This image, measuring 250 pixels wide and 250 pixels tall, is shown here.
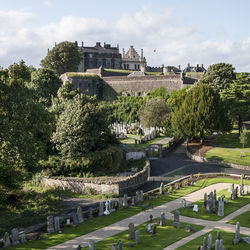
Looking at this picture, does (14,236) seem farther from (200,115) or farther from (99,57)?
(99,57)

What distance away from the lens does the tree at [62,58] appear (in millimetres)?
83188

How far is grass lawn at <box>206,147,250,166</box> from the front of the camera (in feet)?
133

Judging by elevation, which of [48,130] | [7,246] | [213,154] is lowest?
[7,246]

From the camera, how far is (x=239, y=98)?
51.7m

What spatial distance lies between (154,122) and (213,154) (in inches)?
598

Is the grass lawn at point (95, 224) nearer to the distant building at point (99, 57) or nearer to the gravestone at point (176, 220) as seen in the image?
the gravestone at point (176, 220)

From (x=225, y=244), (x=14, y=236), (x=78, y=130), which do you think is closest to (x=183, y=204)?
(x=225, y=244)

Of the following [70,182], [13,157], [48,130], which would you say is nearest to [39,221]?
[13,157]

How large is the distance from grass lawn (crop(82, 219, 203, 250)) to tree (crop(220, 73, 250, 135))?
104 ft

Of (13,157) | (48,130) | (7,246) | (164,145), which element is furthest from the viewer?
(164,145)

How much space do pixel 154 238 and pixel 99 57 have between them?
302ft

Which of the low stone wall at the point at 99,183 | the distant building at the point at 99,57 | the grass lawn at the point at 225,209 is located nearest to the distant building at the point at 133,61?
the distant building at the point at 99,57

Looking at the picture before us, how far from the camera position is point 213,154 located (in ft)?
145

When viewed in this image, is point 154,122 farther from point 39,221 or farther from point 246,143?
point 39,221
